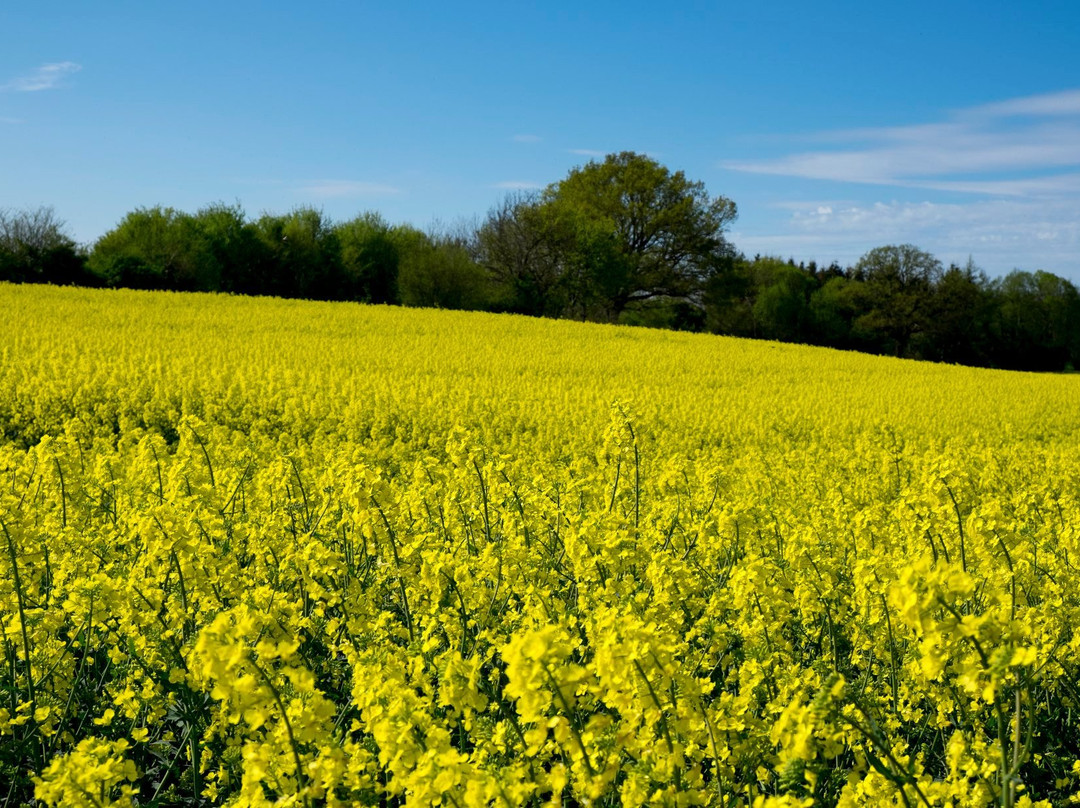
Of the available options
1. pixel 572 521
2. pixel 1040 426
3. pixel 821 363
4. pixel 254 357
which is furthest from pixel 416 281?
pixel 572 521

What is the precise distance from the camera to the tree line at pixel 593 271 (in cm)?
4003

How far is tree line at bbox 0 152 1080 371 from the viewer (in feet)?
131

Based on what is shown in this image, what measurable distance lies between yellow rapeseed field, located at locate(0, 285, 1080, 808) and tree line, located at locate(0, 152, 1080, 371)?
1234 inches

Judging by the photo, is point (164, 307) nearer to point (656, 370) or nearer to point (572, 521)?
point (656, 370)

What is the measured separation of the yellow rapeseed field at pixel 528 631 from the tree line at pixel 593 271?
1234 inches

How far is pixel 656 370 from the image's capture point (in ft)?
69.8

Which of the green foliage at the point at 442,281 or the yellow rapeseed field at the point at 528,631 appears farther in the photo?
the green foliage at the point at 442,281

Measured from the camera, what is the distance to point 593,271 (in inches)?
1672

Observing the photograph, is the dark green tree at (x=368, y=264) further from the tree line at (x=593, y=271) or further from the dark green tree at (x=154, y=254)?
the dark green tree at (x=154, y=254)

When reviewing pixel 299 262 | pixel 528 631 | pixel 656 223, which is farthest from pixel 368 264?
pixel 528 631

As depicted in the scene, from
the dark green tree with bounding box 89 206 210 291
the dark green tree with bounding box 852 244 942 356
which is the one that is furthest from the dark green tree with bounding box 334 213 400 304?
the dark green tree with bounding box 852 244 942 356

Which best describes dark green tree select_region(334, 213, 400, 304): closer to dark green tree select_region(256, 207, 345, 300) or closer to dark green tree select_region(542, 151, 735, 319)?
dark green tree select_region(256, 207, 345, 300)

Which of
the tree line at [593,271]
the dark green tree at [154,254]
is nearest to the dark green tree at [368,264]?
the tree line at [593,271]

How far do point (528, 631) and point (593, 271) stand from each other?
4080 centimetres
